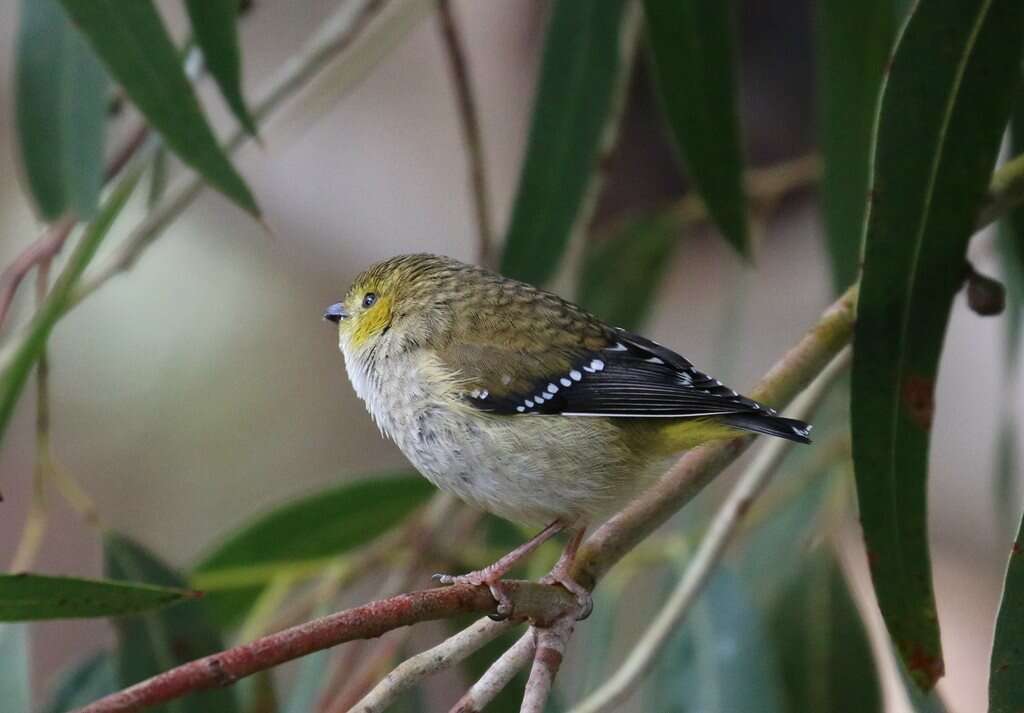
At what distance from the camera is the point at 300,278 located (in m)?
6.73

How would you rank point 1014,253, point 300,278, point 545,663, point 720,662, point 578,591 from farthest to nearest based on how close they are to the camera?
1. point 300,278
2. point 1014,253
3. point 720,662
4. point 578,591
5. point 545,663

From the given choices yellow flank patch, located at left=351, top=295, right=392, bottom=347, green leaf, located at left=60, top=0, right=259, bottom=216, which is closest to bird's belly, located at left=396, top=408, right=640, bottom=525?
yellow flank patch, located at left=351, top=295, right=392, bottom=347

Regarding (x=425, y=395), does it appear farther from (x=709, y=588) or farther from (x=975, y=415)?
(x=975, y=415)

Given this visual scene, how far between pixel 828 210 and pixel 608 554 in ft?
4.14

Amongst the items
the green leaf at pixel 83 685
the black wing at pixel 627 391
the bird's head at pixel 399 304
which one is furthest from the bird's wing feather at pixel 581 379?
the green leaf at pixel 83 685

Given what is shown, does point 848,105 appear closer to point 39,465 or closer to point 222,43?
point 222,43

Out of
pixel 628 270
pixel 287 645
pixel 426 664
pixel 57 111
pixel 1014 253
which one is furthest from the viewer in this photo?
pixel 628 270

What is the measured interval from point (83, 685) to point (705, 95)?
184 cm

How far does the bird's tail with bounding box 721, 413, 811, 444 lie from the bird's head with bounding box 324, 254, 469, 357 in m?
0.64

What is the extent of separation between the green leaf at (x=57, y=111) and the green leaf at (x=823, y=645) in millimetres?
1816

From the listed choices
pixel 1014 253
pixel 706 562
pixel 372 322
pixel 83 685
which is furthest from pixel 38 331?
pixel 1014 253

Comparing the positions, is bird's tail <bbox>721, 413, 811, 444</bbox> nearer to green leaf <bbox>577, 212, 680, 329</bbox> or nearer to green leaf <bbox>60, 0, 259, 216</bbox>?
green leaf <bbox>60, 0, 259, 216</bbox>

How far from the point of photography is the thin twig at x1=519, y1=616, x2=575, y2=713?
1564mm

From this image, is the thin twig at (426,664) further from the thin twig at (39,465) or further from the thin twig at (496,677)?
the thin twig at (39,465)
